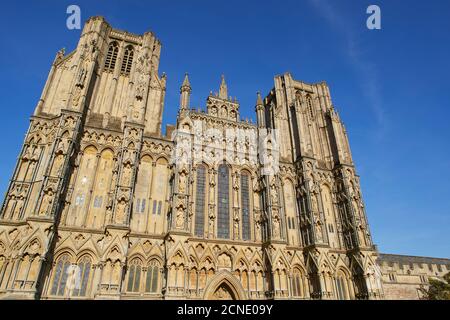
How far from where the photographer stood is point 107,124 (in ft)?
89.0

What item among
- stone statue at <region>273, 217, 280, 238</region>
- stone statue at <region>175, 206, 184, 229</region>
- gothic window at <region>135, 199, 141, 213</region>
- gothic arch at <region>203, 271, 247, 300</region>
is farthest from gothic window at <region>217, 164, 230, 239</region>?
gothic window at <region>135, 199, 141, 213</region>

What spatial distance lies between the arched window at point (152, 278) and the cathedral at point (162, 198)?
0.25 ft

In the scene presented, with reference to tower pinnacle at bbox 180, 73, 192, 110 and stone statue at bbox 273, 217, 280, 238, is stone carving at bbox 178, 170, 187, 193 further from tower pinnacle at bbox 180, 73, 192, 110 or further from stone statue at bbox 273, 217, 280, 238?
stone statue at bbox 273, 217, 280, 238

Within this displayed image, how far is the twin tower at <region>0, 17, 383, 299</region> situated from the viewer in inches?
803

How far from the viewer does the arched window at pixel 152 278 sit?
21562 millimetres

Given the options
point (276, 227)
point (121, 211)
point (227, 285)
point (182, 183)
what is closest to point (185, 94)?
point (182, 183)

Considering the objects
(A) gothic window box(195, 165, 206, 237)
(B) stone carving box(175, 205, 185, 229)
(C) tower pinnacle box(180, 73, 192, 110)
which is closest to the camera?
(B) stone carving box(175, 205, 185, 229)

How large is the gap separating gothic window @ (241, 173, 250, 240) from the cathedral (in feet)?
0.39
